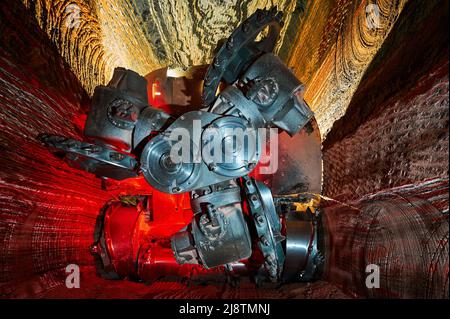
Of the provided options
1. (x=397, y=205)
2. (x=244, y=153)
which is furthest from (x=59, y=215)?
(x=397, y=205)

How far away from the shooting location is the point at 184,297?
0.86m

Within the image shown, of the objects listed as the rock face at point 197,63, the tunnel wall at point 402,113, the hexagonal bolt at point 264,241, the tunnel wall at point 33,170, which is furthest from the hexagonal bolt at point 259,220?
the tunnel wall at point 33,170

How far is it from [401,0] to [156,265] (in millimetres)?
1181

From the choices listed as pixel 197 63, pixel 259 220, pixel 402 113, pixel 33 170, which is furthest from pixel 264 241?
pixel 197 63

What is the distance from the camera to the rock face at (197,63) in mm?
741

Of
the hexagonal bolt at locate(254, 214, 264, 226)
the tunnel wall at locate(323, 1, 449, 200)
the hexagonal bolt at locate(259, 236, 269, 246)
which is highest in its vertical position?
the tunnel wall at locate(323, 1, 449, 200)

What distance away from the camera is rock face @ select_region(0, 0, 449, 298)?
741 millimetres

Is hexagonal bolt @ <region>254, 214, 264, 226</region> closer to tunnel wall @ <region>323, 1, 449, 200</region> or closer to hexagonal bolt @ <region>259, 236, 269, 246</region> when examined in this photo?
hexagonal bolt @ <region>259, 236, 269, 246</region>

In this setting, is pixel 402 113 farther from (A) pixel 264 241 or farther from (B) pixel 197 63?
(B) pixel 197 63

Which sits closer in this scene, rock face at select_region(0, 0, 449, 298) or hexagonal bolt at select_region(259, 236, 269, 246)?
rock face at select_region(0, 0, 449, 298)

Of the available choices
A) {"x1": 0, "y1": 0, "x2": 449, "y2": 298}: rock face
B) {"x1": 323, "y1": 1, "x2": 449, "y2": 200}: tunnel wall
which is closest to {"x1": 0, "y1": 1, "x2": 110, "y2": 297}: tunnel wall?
{"x1": 0, "y1": 0, "x2": 449, "y2": 298}: rock face

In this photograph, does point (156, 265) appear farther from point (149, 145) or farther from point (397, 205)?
point (397, 205)

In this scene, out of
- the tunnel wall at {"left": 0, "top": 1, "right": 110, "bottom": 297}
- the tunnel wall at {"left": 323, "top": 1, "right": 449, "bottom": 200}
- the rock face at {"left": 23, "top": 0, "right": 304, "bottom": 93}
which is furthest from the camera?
the rock face at {"left": 23, "top": 0, "right": 304, "bottom": 93}

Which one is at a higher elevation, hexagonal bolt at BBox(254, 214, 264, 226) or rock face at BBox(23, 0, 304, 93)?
rock face at BBox(23, 0, 304, 93)
